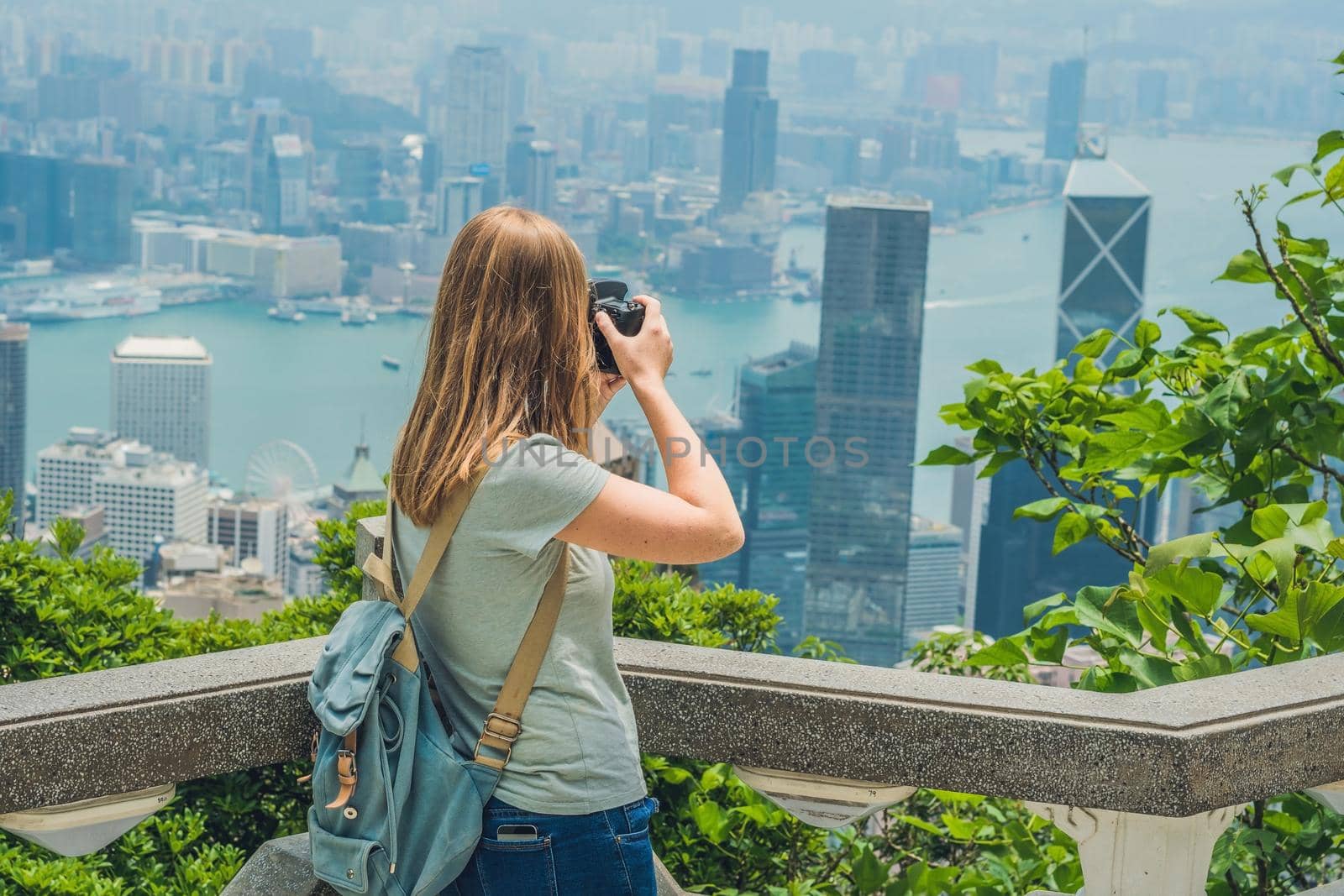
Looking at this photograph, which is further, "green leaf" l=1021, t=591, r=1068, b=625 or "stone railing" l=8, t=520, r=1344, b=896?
"green leaf" l=1021, t=591, r=1068, b=625

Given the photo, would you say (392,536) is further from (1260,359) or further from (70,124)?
(70,124)

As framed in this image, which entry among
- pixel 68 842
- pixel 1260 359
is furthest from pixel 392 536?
pixel 1260 359

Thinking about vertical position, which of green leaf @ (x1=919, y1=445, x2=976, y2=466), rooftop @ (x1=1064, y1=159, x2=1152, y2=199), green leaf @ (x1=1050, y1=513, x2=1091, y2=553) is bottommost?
green leaf @ (x1=1050, y1=513, x2=1091, y2=553)

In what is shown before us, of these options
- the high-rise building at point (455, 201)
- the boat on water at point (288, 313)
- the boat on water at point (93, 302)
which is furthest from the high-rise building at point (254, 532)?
the boat on water at point (93, 302)

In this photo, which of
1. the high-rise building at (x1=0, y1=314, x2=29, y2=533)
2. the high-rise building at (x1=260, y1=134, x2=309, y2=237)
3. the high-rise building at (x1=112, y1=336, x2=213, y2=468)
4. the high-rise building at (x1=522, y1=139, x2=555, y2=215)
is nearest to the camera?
the high-rise building at (x1=0, y1=314, x2=29, y2=533)

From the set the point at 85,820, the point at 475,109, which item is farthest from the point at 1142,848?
the point at 475,109

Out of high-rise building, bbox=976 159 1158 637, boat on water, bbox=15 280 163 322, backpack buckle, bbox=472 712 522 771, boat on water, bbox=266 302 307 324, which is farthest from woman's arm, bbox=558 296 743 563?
boat on water, bbox=15 280 163 322

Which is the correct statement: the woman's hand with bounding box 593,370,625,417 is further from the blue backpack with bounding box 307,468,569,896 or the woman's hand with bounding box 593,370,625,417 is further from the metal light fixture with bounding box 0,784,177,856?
the metal light fixture with bounding box 0,784,177,856
